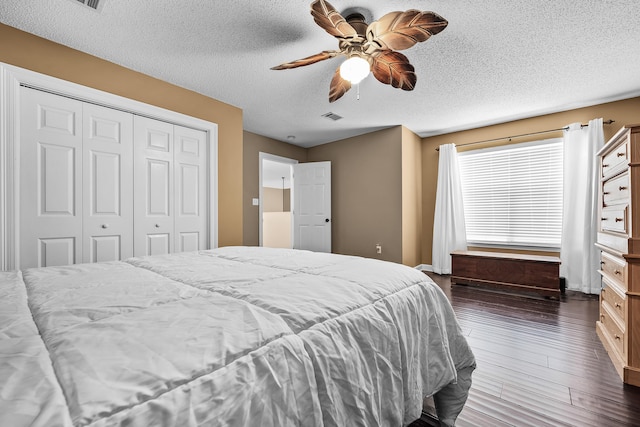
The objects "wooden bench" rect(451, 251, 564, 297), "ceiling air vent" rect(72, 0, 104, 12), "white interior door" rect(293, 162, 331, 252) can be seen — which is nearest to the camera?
"ceiling air vent" rect(72, 0, 104, 12)

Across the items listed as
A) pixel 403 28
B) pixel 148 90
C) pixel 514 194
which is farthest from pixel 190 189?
pixel 514 194

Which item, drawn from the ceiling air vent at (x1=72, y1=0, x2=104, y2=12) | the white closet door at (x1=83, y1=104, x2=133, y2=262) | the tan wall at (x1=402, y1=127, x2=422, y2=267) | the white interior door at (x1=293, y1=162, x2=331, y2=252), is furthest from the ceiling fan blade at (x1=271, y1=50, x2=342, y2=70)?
the white interior door at (x1=293, y1=162, x2=331, y2=252)

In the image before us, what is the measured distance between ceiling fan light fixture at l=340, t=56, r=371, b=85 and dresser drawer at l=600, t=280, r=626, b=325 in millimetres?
2293

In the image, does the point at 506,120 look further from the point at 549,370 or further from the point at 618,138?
the point at 549,370

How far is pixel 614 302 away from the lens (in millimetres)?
2002

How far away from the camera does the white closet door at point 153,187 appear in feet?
9.15

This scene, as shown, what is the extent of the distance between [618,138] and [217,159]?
3.60 meters

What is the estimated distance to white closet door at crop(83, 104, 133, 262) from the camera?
248 centimetres

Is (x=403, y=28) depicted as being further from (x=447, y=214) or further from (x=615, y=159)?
(x=447, y=214)

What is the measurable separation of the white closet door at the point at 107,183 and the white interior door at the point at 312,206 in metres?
3.17

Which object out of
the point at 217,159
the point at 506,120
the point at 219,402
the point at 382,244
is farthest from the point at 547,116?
the point at 219,402

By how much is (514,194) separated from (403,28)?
3.59m

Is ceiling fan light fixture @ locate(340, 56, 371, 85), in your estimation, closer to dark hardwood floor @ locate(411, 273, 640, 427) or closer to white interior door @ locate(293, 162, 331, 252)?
dark hardwood floor @ locate(411, 273, 640, 427)

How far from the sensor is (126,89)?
269cm
